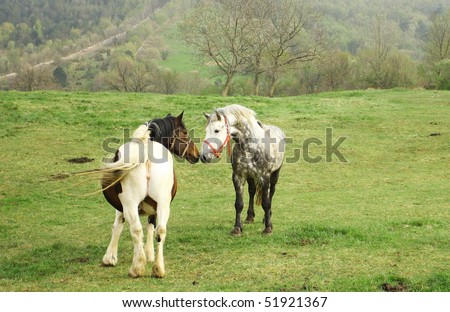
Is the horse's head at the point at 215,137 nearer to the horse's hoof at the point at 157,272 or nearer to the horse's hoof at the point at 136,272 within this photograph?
the horse's hoof at the point at 157,272

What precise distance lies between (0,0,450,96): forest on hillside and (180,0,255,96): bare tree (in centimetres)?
114

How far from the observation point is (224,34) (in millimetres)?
43875

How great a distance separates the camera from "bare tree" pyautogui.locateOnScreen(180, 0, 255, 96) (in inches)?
1726

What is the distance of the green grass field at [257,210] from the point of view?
26.2 ft

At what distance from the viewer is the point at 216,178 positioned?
1828 centimetres

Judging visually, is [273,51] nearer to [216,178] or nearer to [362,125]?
[362,125]

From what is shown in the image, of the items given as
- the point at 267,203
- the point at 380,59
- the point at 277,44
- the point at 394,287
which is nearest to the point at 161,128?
the point at 267,203

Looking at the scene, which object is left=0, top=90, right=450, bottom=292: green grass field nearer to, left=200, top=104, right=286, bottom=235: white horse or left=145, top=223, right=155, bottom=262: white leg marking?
left=145, top=223, right=155, bottom=262: white leg marking

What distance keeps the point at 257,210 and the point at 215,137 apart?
4689 mm

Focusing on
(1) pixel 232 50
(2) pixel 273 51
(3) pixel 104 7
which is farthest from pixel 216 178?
(3) pixel 104 7

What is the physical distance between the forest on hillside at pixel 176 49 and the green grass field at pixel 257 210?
19.7 metres

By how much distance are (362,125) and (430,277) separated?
762 inches

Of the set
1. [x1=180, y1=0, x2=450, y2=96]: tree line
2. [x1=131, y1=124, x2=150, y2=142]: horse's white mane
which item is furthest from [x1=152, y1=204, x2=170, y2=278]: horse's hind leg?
[x1=180, y1=0, x2=450, y2=96]: tree line

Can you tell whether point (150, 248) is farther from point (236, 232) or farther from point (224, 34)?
point (224, 34)
